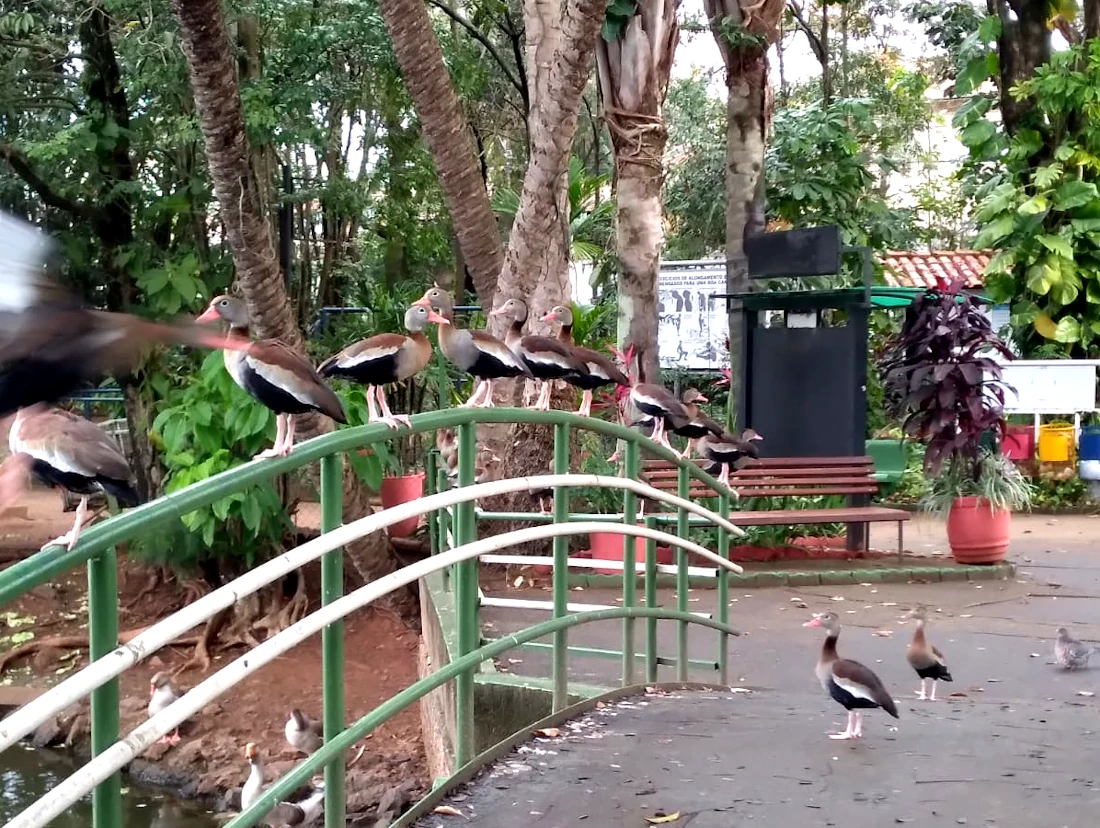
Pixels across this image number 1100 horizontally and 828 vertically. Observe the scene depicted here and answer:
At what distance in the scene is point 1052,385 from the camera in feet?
45.3

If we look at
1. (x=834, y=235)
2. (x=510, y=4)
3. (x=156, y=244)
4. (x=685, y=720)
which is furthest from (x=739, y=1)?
(x=685, y=720)

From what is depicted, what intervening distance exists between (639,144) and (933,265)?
471 inches

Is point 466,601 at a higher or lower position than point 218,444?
lower

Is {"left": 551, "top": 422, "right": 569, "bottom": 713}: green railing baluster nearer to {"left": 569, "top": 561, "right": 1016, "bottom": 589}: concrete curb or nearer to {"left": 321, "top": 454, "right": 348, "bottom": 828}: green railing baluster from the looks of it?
{"left": 321, "top": 454, "right": 348, "bottom": 828}: green railing baluster

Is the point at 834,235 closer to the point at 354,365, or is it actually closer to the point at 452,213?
the point at 452,213

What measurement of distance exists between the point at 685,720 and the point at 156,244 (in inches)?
289

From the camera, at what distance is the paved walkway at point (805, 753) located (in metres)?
3.72

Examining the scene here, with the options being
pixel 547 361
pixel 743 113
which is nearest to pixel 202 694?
pixel 547 361

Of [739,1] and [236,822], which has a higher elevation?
[739,1]

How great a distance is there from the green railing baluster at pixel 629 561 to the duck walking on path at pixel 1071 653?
3045 mm

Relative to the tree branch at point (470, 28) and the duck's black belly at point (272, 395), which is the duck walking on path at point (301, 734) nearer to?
the duck's black belly at point (272, 395)

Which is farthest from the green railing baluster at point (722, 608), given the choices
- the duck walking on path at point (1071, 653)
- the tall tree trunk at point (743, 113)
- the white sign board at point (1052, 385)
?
the white sign board at point (1052, 385)

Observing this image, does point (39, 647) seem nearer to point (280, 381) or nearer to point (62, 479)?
point (280, 381)

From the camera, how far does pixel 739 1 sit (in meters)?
11.7
